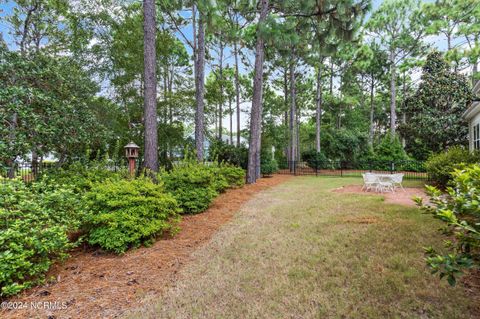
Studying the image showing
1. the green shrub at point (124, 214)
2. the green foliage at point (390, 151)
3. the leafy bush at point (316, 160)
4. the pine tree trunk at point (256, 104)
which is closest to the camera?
the green shrub at point (124, 214)

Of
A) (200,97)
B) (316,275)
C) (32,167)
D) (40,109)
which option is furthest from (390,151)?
(32,167)

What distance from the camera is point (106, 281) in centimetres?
274

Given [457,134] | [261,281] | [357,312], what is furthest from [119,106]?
[457,134]

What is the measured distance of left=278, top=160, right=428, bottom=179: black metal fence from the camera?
1579cm

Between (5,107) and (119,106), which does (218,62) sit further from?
(5,107)

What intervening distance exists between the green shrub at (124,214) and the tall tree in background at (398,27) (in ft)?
64.3

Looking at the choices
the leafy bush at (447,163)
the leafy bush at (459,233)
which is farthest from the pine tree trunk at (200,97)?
the leafy bush at (447,163)

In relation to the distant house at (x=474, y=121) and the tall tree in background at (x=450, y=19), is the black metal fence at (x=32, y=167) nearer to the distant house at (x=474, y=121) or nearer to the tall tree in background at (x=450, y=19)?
the distant house at (x=474, y=121)

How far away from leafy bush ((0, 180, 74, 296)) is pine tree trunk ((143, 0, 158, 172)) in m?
2.99

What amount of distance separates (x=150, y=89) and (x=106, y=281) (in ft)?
15.4

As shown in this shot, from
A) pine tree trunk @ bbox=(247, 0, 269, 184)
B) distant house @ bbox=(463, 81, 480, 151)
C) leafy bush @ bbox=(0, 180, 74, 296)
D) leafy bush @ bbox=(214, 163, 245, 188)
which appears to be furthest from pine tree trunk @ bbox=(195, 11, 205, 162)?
distant house @ bbox=(463, 81, 480, 151)

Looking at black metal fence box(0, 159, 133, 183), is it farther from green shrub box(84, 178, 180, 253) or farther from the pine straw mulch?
the pine straw mulch

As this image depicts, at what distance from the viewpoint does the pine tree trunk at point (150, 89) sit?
597 cm

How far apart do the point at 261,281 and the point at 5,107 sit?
18.6ft
